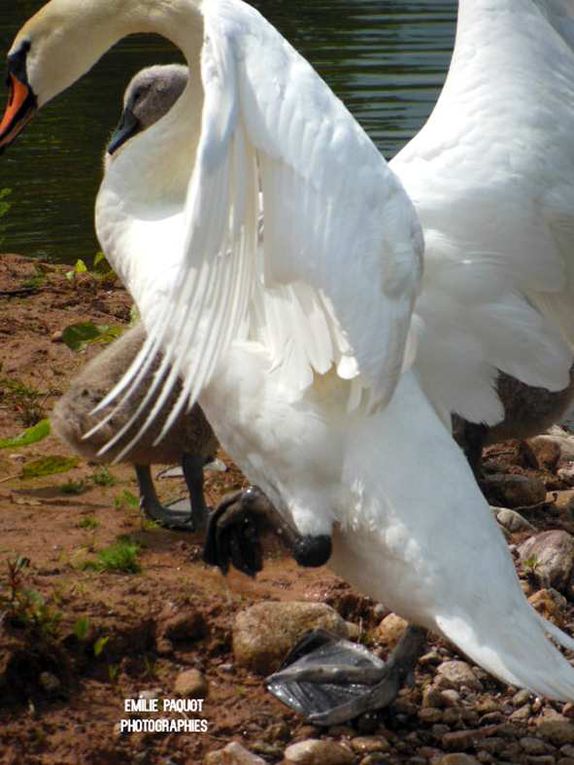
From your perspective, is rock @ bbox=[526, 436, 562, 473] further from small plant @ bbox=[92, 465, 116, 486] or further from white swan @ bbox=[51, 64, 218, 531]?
A: small plant @ bbox=[92, 465, 116, 486]

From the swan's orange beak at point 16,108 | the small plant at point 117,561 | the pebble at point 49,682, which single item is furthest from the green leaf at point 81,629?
the swan's orange beak at point 16,108

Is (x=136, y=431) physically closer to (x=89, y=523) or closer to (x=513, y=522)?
(x=89, y=523)

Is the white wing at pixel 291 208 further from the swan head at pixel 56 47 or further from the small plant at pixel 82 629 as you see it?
the swan head at pixel 56 47

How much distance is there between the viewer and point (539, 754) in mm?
4484

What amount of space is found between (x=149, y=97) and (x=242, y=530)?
2.88 meters

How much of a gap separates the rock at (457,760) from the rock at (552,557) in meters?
1.15

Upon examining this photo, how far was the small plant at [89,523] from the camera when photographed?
5.36 m

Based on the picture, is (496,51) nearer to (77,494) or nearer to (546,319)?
(546,319)

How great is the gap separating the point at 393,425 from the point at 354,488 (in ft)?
0.71

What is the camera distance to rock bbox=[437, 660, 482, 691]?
15.9 ft

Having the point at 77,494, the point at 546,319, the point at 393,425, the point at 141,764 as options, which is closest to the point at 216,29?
the point at 393,425

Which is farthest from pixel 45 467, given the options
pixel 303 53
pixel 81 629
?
pixel 303 53

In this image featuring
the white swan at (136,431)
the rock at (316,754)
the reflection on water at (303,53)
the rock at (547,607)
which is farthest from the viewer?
the reflection on water at (303,53)

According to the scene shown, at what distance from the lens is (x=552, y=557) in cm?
548
